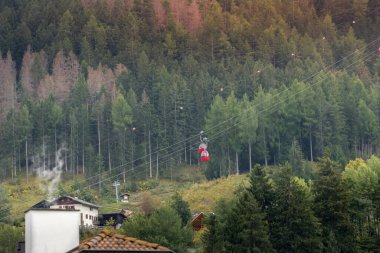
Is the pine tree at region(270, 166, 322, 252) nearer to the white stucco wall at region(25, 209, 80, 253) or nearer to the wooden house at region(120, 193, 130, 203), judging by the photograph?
the white stucco wall at region(25, 209, 80, 253)

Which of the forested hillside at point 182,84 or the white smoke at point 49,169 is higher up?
the forested hillside at point 182,84

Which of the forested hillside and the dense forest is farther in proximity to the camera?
the forested hillside

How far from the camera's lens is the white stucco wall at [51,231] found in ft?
108

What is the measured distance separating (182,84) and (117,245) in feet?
403

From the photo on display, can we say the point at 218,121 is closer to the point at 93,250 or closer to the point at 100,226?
the point at 100,226

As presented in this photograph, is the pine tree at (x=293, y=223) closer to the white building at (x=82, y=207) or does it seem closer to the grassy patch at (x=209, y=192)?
the grassy patch at (x=209, y=192)

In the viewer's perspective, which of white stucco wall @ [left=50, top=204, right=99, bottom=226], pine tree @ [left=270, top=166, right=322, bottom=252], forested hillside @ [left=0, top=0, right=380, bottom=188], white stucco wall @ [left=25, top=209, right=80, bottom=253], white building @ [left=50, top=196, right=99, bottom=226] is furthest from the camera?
forested hillside @ [left=0, top=0, right=380, bottom=188]

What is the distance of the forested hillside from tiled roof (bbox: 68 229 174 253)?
90449 mm

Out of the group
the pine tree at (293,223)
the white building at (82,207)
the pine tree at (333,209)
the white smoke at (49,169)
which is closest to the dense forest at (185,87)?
the white smoke at (49,169)

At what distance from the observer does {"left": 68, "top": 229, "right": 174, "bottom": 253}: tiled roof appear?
30348 mm

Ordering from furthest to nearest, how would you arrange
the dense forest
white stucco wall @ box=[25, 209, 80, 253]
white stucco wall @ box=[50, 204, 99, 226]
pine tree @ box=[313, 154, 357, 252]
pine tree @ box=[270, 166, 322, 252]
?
the dense forest, white stucco wall @ box=[50, 204, 99, 226], pine tree @ box=[313, 154, 357, 252], pine tree @ box=[270, 166, 322, 252], white stucco wall @ box=[25, 209, 80, 253]

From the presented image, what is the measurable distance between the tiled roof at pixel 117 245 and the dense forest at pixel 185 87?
4538 cm

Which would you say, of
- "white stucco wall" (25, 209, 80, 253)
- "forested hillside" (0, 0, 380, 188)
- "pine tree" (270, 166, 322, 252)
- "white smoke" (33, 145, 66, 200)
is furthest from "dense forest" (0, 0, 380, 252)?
"white stucco wall" (25, 209, 80, 253)

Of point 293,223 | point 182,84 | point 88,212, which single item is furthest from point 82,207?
point 182,84
